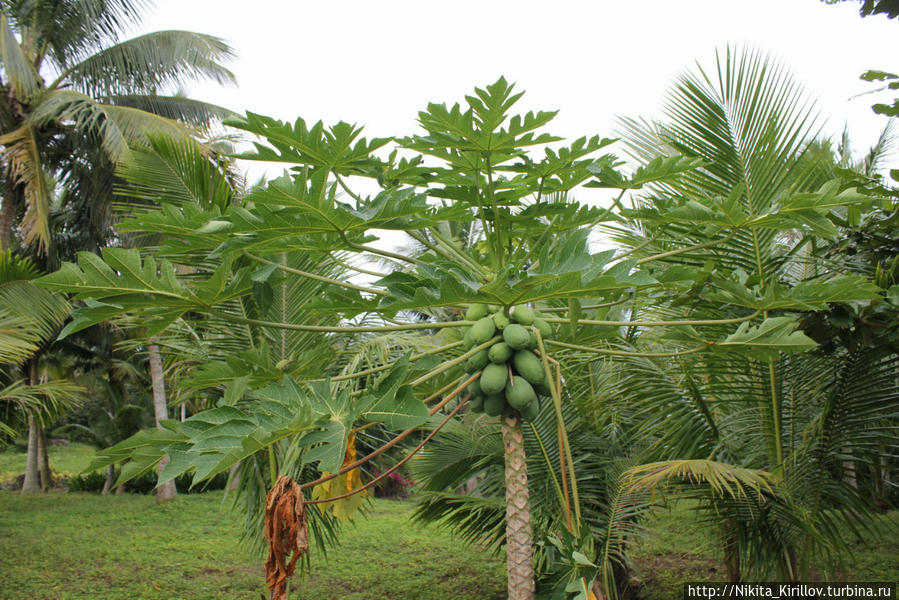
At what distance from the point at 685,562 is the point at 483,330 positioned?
592 centimetres

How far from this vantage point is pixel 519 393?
1.56 metres

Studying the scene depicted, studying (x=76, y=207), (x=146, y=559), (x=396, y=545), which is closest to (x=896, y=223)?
(x=396, y=545)

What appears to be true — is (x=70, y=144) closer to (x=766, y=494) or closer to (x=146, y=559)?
(x=146, y=559)

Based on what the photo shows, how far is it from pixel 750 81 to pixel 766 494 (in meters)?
1.96

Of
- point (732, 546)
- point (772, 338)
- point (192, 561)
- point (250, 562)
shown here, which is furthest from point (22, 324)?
point (772, 338)

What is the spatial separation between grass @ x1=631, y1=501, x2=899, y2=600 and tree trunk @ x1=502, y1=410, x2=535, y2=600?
2865mm

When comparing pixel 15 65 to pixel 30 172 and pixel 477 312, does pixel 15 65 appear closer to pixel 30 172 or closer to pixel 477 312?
pixel 30 172

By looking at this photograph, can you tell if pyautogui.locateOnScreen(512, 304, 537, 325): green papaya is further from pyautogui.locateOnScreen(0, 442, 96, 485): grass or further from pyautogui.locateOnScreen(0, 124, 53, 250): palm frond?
pyautogui.locateOnScreen(0, 442, 96, 485): grass

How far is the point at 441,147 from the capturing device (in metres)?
1.78

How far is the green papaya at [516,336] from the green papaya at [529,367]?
0.05 metres

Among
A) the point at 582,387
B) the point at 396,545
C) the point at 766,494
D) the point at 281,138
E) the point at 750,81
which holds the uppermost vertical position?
the point at 750,81

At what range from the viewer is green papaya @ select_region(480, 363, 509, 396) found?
1.56m

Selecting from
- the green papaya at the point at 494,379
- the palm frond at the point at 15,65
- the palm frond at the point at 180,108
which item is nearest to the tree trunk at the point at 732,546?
the green papaya at the point at 494,379

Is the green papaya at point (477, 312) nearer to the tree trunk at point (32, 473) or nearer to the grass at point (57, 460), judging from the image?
the tree trunk at point (32, 473)
